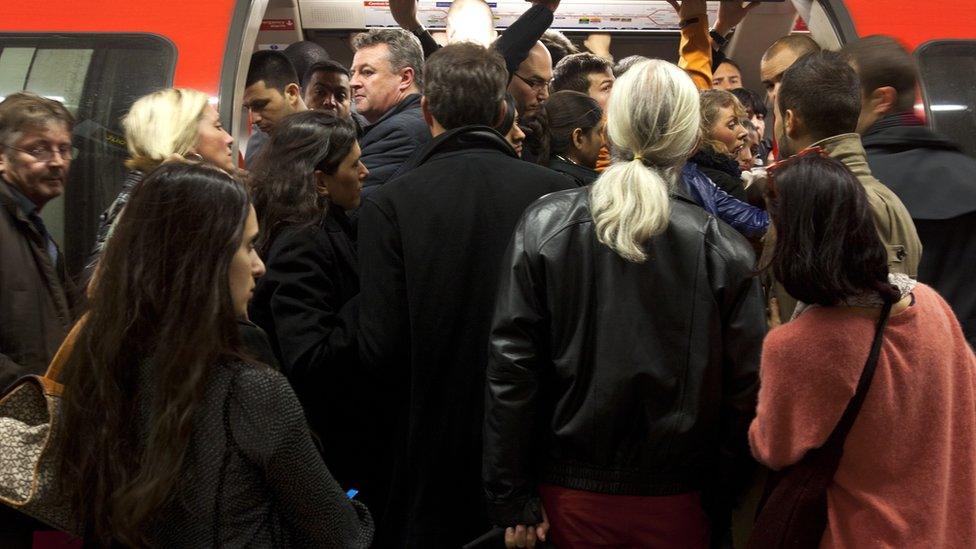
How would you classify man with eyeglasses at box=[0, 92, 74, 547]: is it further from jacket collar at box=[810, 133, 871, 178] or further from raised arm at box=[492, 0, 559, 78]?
jacket collar at box=[810, 133, 871, 178]

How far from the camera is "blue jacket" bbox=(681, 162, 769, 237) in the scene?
3.40 m

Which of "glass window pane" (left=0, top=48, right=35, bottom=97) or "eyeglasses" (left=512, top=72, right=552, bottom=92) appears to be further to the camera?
"eyeglasses" (left=512, top=72, right=552, bottom=92)

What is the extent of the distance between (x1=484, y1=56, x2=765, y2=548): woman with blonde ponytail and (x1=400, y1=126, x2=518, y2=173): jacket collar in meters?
0.48

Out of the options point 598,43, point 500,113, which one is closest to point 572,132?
point 500,113

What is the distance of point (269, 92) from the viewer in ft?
15.6

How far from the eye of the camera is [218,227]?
74.4 inches

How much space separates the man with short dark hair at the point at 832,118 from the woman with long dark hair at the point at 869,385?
56 cm

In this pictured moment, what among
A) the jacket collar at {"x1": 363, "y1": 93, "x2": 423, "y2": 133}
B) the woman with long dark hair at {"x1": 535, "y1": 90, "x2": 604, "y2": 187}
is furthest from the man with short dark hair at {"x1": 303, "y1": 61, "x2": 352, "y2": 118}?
the woman with long dark hair at {"x1": 535, "y1": 90, "x2": 604, "y2": 187}

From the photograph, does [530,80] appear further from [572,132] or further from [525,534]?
[525,534]

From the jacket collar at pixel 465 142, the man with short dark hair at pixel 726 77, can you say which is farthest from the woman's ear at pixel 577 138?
the man with short dark hair at pixel 726 77

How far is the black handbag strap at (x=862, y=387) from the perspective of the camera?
6.53 ft

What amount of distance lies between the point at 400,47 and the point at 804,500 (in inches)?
108

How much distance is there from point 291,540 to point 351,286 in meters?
1.18

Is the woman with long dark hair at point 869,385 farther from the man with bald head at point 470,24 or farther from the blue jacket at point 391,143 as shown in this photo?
the man with bald head at point 470,24
